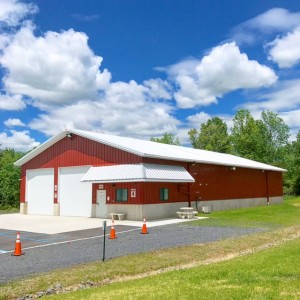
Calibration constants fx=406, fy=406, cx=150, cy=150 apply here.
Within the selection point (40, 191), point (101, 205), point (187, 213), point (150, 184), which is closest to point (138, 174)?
point (150, 184)

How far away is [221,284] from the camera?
7590 mm

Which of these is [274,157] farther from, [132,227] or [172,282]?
[172,282]

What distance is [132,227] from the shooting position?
21.4 metres

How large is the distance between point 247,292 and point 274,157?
68804 millimetres

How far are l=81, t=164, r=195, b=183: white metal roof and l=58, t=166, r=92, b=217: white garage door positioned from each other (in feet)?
6.43

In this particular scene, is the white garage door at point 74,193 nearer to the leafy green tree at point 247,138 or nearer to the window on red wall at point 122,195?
the window on red wall at point 122,195

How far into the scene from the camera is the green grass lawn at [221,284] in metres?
6.73

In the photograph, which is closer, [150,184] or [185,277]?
[185,277]

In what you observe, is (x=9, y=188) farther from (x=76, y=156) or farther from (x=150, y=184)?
(x=150, y=184)

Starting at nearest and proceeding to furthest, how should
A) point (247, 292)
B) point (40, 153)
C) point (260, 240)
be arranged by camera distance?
point (247, 292)
point (260, 240)
point (40, 153)

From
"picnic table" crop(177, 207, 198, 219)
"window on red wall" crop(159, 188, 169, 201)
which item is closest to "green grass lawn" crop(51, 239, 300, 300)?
"picnic table" crop(177, 207, 198, 219)

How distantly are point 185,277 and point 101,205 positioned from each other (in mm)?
19645

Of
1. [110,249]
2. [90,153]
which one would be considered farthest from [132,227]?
[90,153]

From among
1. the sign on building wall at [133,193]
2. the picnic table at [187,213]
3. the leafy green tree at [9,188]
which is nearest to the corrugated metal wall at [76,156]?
the sign on building wall at [133,193]
